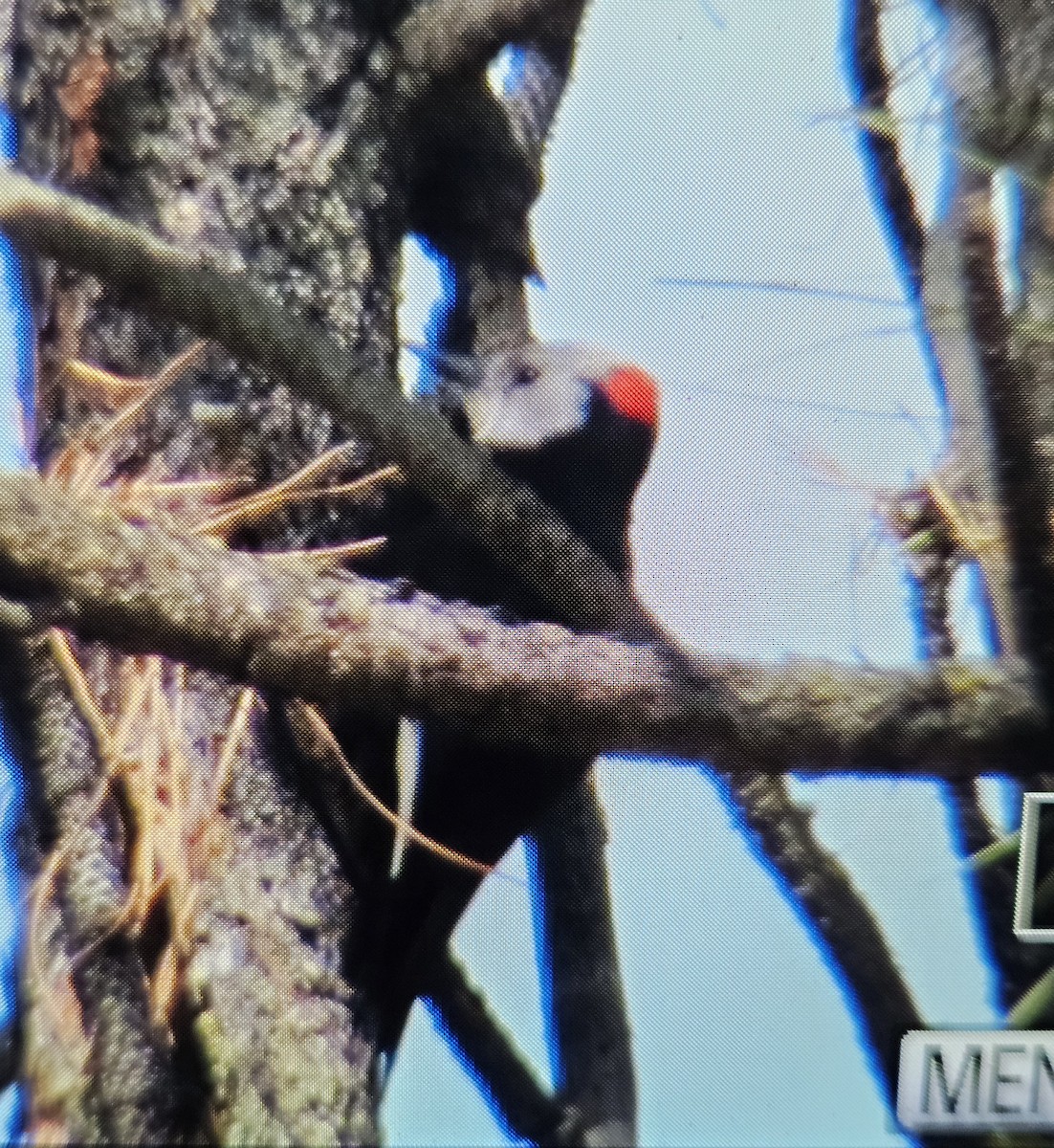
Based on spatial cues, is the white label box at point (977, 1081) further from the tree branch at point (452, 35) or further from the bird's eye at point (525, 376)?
the tree branch at point (452, 35)

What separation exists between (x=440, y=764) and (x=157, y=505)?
0.31 meters

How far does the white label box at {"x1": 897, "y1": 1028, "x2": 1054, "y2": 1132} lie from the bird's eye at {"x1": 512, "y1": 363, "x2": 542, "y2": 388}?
660 millimetres

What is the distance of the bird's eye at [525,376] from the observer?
129cm

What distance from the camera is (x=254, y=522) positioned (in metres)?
1.20

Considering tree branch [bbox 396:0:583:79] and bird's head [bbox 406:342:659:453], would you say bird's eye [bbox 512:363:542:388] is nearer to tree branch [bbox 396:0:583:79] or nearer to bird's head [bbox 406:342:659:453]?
bird's head [bbox 406:342:659:453]

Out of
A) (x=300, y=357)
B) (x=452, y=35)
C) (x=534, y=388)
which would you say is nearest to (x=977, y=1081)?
(x=534, y=388)

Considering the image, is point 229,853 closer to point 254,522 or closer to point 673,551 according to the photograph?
point 254,522

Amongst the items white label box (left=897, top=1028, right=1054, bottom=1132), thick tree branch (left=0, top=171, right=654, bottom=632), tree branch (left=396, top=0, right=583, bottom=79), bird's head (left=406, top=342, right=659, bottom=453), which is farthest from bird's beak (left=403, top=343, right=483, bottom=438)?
white label box (left=897, top=1028, right=1054, bottom=1132)

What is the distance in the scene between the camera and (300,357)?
3.61 ft

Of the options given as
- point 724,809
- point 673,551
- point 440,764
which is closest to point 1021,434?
point 673,551

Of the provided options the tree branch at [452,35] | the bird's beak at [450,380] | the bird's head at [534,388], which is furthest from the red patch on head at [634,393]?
the tree branch at [452,35]

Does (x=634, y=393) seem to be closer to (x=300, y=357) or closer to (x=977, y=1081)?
(x=300, y=357)

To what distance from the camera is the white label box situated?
130 cm

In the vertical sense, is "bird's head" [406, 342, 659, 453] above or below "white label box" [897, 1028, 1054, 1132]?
above
